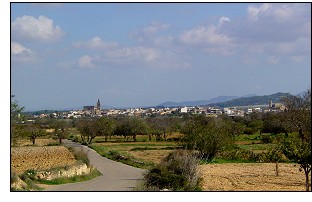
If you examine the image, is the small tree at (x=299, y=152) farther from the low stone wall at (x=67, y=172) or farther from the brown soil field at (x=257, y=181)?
the low stone wall at (x=67, y=172)

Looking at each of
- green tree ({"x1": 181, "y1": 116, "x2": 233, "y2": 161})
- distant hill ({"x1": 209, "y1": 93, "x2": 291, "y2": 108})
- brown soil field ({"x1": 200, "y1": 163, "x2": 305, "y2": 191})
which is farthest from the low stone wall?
distant hill ({"x1": 209, "y1": 93, "x2": 291, "y2": 108})

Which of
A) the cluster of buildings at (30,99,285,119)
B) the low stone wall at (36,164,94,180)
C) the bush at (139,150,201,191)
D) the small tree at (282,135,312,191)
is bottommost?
the low stone wall at (36,164,94,180)

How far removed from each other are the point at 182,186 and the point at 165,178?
571 millimetres

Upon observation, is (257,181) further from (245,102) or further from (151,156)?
(245,102)

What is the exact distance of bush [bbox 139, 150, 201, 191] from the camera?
13.4 metres

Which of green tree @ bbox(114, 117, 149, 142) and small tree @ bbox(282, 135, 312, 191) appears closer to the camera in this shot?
small tree @ bbox(282, 135, 312, 191)

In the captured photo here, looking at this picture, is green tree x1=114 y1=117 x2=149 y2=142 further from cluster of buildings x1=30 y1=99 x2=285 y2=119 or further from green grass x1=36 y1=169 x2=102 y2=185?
green grass x1=36 y1=169 x2=102 y2=185

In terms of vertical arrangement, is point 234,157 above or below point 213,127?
below

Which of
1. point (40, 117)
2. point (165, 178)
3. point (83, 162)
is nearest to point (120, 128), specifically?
point (40, 117)

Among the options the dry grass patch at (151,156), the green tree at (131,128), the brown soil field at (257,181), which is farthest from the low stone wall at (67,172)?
the green tree at (131,128)

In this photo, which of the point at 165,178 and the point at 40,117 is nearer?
the point at 165,178

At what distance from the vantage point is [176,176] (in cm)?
1353

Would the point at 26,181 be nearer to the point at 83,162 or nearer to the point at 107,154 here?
the point at 83,162

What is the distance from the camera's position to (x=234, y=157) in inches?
1250
